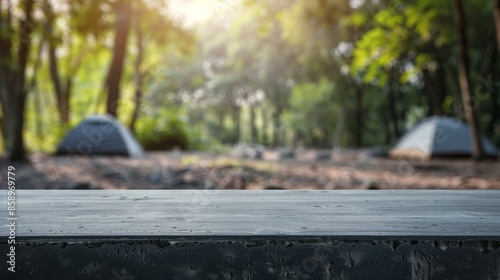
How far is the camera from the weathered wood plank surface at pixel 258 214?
122 cm

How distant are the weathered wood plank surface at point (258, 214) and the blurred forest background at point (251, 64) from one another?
3.92 metres

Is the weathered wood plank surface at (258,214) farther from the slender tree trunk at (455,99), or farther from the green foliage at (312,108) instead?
the green foliage at (312,108)

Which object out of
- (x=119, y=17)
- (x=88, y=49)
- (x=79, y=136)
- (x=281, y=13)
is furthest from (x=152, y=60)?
(x=281, y=13)

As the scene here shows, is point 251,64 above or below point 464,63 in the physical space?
above

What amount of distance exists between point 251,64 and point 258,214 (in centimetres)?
2584

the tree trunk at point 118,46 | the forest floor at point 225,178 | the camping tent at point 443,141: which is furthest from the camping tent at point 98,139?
the camping tent at point 443,141

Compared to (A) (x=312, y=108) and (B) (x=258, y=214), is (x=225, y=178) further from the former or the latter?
(A) (x=312, y=108)

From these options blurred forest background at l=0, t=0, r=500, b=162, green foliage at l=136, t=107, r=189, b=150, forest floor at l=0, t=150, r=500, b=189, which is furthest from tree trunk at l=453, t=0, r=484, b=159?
green foliage at l=136, t=107, r=189, b=150

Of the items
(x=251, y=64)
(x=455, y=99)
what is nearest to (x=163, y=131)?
(x=455, y=99)

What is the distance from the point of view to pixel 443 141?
10391mm

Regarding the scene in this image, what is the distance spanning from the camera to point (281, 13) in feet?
29.0

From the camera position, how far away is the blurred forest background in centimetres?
714

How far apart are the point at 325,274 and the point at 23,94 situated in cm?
614

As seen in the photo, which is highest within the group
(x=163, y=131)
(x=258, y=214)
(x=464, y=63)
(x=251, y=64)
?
(x=251, y=64)
